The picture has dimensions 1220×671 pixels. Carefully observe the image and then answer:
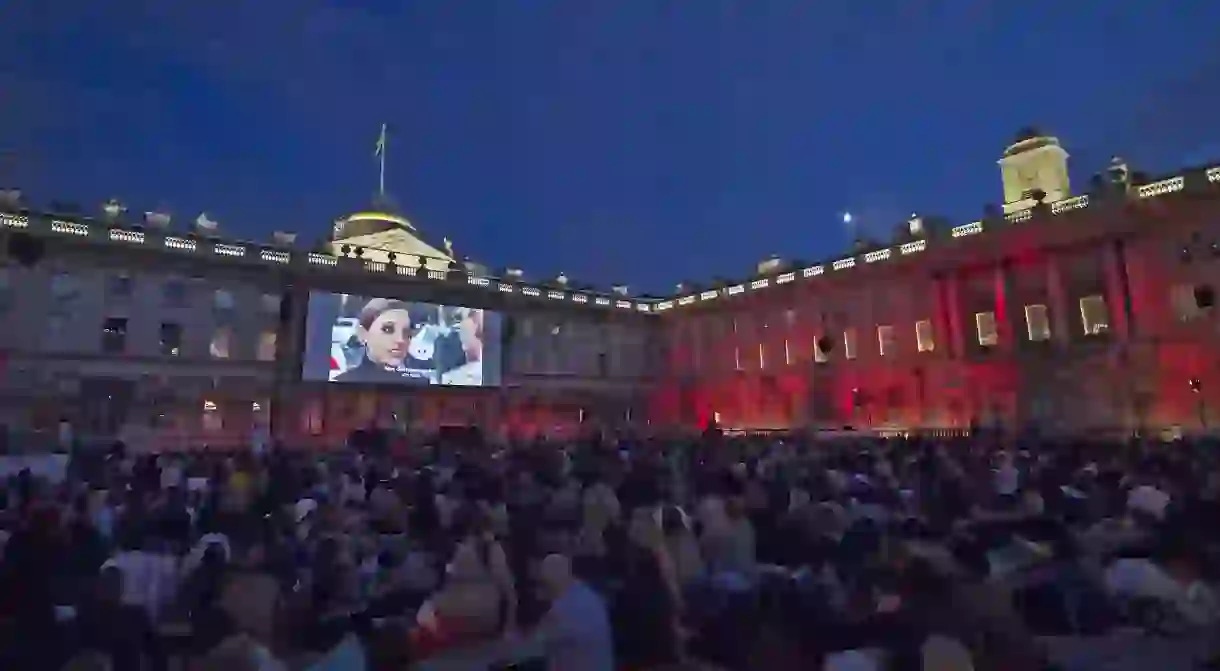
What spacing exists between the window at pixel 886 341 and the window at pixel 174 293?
118ft

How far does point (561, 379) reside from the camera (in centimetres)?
4675

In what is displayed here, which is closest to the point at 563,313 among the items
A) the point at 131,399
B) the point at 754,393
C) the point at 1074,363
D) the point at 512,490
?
the point at 754,393

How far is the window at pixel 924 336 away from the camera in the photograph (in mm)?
36050

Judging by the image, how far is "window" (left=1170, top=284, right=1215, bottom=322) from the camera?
26500 mm

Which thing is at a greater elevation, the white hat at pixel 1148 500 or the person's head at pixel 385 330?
the person's head at pixel 385 330

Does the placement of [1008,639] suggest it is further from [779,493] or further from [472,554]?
[779,493]

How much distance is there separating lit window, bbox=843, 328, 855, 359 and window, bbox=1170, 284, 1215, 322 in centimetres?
1492

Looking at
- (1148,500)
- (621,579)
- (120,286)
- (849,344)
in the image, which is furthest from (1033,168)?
(120,286)

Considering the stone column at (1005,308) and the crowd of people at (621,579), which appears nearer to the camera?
the crowd of people at (621,579)

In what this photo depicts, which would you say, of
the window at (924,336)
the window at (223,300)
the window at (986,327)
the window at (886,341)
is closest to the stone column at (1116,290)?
the window at (986,327)

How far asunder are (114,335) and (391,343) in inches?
468

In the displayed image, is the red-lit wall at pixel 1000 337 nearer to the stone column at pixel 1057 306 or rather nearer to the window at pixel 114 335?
the stone column at pixel 1057 306

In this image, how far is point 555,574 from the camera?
625 centimetres

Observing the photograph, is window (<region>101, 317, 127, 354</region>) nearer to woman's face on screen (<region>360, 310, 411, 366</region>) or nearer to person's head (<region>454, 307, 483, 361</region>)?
woman's face on screen (<region>360, 310, 411, 366</region>)
